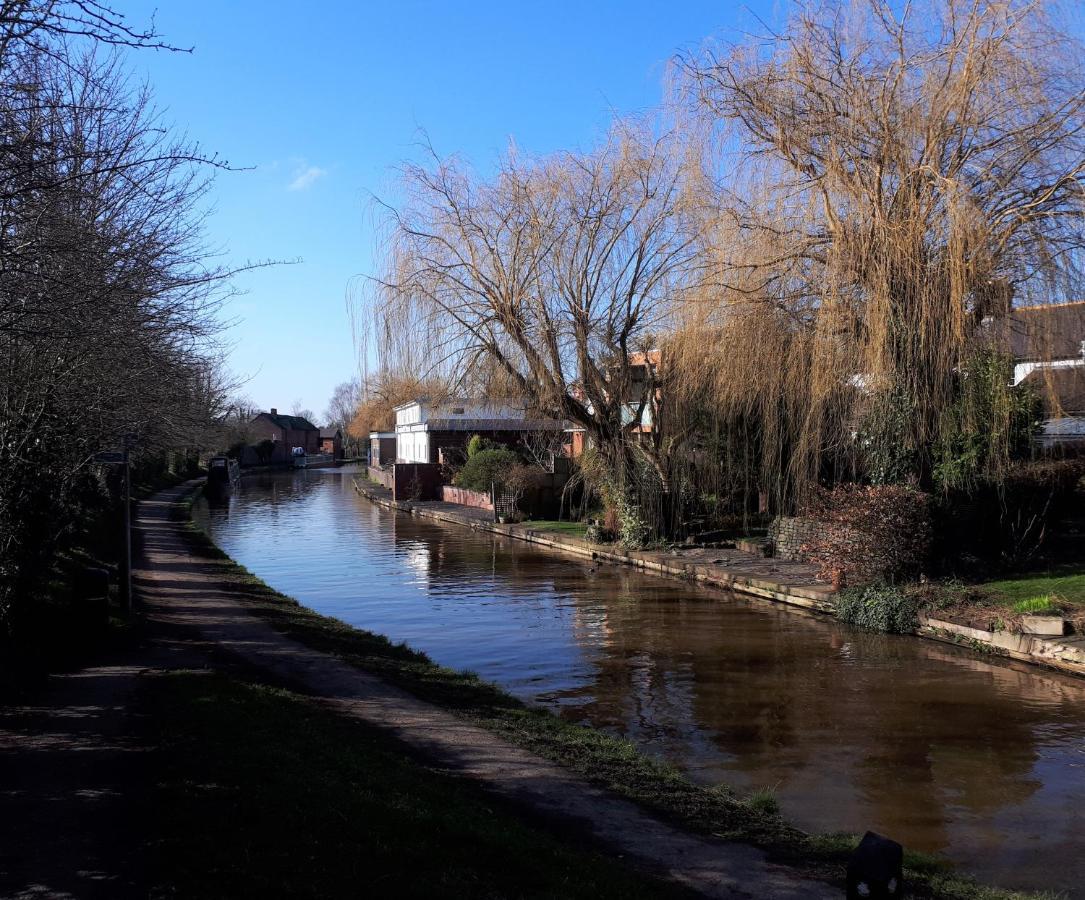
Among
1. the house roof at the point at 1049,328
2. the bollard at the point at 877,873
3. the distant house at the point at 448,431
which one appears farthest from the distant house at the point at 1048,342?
the distant house at the point at 448,431

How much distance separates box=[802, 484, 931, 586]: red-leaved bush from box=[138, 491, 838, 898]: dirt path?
8.65m

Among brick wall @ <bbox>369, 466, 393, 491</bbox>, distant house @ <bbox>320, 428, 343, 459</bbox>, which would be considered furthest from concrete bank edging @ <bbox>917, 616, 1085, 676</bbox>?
distant house @ <bbox>320, 428, 343, 459</bbox>

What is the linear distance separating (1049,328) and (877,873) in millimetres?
12164

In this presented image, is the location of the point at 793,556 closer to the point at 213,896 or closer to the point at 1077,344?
the point at 1077,344

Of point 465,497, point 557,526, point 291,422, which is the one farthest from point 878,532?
point 291,422

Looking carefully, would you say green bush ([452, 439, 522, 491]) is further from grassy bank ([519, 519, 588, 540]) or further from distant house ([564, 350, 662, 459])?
distant house ([564, 350, 662, 459])

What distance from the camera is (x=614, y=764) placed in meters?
8.18

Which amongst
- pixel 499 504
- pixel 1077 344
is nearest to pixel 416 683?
pixel 1077 344

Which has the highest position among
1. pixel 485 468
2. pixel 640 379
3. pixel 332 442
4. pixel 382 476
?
pixel 332 442

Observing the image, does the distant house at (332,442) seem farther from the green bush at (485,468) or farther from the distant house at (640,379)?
the distant house at (640,379)

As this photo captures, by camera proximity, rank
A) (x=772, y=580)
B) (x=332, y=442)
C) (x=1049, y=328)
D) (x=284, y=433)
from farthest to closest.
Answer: (x=332, y=442), (x=284, y=433), (x=772, y=580), (x=1049, y=328)

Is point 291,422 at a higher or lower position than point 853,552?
higher

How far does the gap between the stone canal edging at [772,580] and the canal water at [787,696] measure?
12.8 inches

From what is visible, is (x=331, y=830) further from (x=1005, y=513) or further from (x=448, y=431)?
(x=448, y=431)
